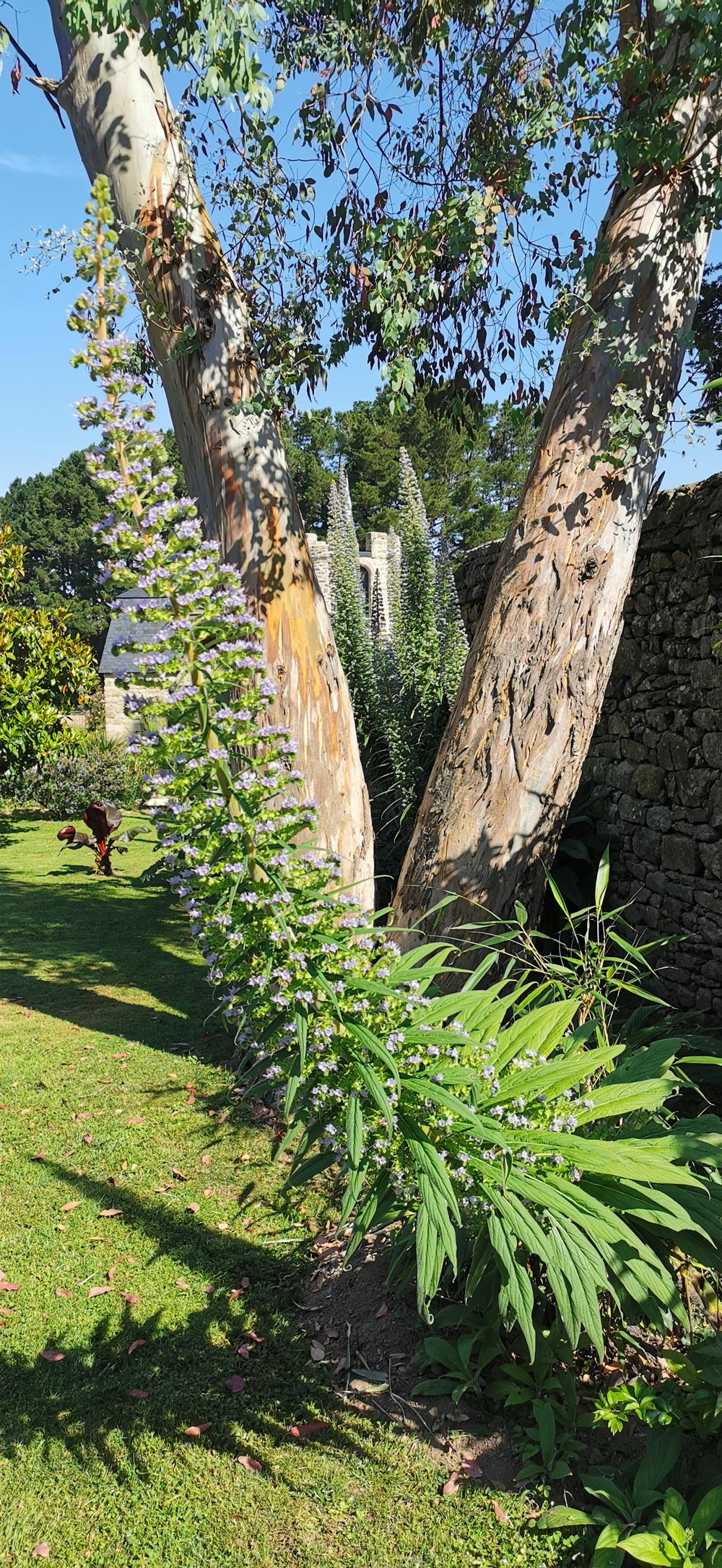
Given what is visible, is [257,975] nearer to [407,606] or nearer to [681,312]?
[681,312]

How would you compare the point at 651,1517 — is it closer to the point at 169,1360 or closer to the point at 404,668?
the point at 169,1360

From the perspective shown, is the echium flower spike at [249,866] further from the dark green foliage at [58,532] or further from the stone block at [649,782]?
the dark green foliage at [58,532]

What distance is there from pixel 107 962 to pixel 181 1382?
4.79 m

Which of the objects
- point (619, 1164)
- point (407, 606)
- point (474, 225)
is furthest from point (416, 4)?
point (619, 1164)

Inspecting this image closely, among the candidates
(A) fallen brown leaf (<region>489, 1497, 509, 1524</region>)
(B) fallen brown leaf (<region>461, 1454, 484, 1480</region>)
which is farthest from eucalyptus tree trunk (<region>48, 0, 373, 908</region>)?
(A) fallen brown leaf (<region>489, 1497, 509, 1524</region>)

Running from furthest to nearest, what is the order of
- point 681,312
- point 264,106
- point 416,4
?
point 416,4
point 681,312
point 264,106

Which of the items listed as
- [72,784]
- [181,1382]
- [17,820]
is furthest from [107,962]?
[17,820]

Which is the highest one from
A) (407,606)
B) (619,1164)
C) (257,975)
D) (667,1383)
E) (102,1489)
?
(407,606)

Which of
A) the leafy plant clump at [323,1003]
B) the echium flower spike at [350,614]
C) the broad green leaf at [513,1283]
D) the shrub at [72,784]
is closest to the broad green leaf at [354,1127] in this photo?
the leafy plant clump at [323,1003]

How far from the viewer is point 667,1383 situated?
2238 millimetres

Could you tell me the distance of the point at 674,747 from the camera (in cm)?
502

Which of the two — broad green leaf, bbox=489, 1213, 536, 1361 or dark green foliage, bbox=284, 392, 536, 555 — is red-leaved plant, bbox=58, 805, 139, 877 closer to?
broad green leaf, bbox=489, 1213, 536, 1361

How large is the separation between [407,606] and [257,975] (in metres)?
5.81

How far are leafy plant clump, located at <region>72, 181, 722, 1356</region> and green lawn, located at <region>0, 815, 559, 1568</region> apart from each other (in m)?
0.70
